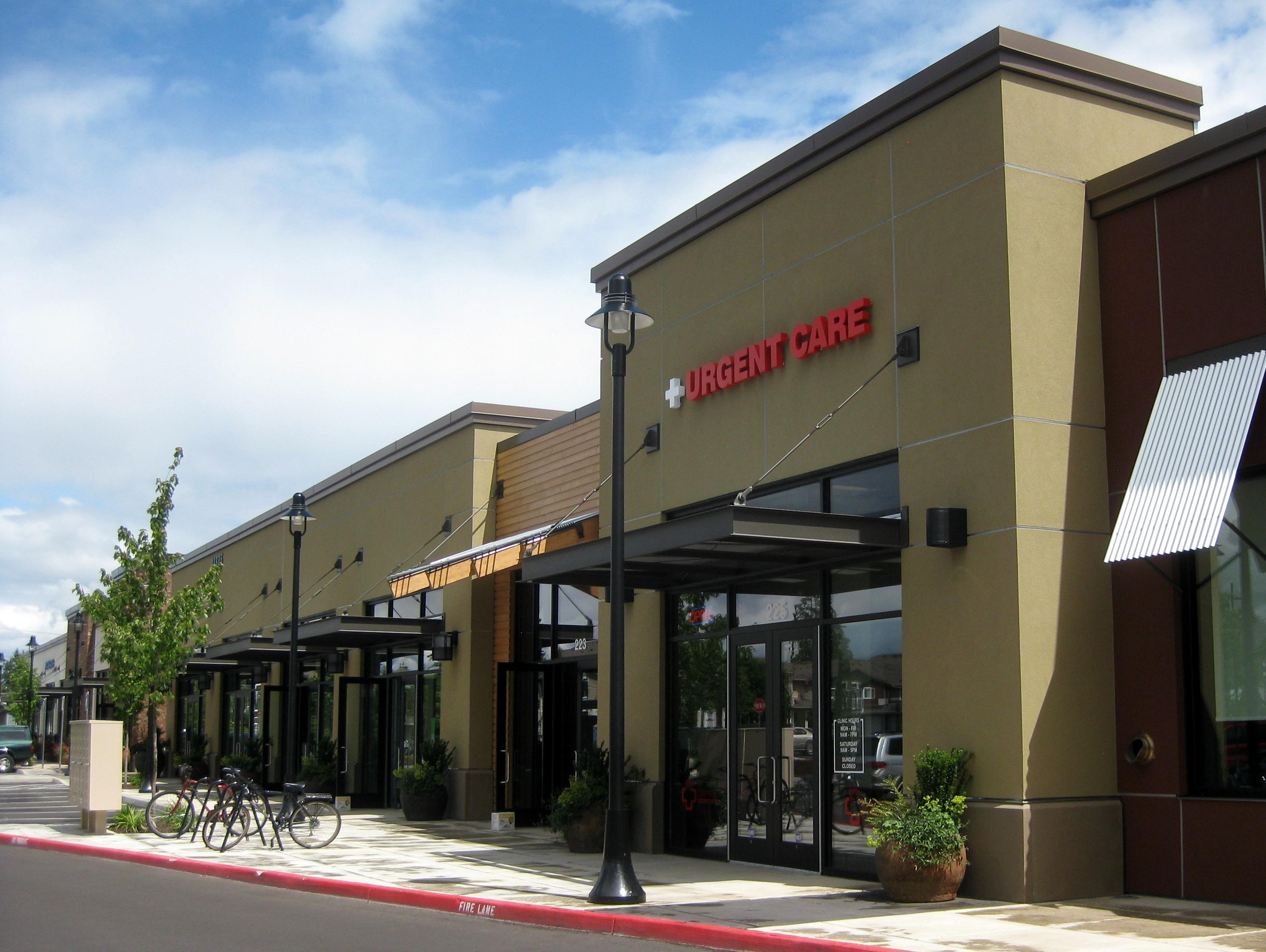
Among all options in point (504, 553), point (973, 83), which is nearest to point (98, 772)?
point (504, 553)

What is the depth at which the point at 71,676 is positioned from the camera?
64.3 m

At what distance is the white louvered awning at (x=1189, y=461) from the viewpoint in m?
11.3

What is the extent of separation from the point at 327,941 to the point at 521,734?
1276 centimetres

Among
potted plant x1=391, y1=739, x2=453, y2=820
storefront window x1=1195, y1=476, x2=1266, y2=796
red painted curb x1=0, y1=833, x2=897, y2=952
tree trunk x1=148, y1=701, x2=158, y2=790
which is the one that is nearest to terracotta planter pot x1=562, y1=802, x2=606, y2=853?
red painted curb x1=0, y1=833, x2=897, y2=952

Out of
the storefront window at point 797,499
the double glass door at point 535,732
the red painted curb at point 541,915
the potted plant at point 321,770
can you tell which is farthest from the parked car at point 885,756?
the potted plant at point 321,770

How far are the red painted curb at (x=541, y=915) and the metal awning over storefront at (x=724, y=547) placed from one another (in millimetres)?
3626

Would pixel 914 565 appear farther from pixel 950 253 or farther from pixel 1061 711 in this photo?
pixel 950 253

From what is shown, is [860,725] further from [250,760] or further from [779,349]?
[250,760]

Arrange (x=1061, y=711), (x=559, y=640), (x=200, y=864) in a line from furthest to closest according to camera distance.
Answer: (x=559, y=640)
(x=200, y=864)
(x=1061, y=711)

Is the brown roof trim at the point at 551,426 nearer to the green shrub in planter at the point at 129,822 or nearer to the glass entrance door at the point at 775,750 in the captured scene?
the glass entrance door at the point at 775,750

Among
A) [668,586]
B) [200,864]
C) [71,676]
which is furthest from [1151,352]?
[71,676]

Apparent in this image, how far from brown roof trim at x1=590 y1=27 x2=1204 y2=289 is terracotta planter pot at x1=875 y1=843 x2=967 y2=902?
7.40 metres

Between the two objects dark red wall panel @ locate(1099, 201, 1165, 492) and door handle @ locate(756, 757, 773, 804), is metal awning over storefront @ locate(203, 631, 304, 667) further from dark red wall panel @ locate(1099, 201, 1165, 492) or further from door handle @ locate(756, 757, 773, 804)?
dark red wall panel @ locate(1099, 201, 1165, 492)

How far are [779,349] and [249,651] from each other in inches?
716
